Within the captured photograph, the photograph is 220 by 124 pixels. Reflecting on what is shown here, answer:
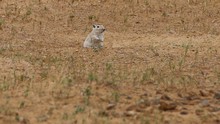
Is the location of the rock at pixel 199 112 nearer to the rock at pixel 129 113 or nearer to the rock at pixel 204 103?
the rock at pixel 204 103

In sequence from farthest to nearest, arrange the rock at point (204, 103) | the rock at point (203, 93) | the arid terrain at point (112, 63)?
the rock at point (203, 93) < the rock at point (204, 103) < the arid terrain at point (112, 63)

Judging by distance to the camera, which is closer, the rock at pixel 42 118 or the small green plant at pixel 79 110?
the rock at pixel 42 118

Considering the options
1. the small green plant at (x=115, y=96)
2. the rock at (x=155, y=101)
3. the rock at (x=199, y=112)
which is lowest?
the rock at (x=199, y=112)

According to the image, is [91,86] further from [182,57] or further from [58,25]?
[58,25]

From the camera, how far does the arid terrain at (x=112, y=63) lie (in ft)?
18.0

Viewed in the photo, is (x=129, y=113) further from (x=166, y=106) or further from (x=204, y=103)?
(x=204, y=103)

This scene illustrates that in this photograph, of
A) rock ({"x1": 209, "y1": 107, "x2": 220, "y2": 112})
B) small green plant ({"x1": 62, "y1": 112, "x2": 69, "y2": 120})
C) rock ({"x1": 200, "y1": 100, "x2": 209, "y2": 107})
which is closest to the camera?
small green plant ({"x1": 62, "y1": 112, "x2": 69, "y2": 120})

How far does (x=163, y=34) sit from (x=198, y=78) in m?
4.80

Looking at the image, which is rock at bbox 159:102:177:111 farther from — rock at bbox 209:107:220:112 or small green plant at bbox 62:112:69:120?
small green plant at bbox 62:112:69:120

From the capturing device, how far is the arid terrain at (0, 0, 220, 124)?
549cm

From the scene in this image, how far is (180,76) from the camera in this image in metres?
7.15

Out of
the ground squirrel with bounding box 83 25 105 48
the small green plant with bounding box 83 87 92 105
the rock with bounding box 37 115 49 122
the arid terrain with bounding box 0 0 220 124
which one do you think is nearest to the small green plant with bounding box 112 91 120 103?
the arid terrain with bounding box 0 0 220 124

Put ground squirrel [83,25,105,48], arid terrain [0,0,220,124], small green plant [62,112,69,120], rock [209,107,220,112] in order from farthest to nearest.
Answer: ground squirrel [83,25,105,48]
rock [209,107,220,112]
arid terrain [0,0,220,124]
small green plant [62,112,69,120]

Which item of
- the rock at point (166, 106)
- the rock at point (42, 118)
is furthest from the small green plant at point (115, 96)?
the rock at point (42, 118)
